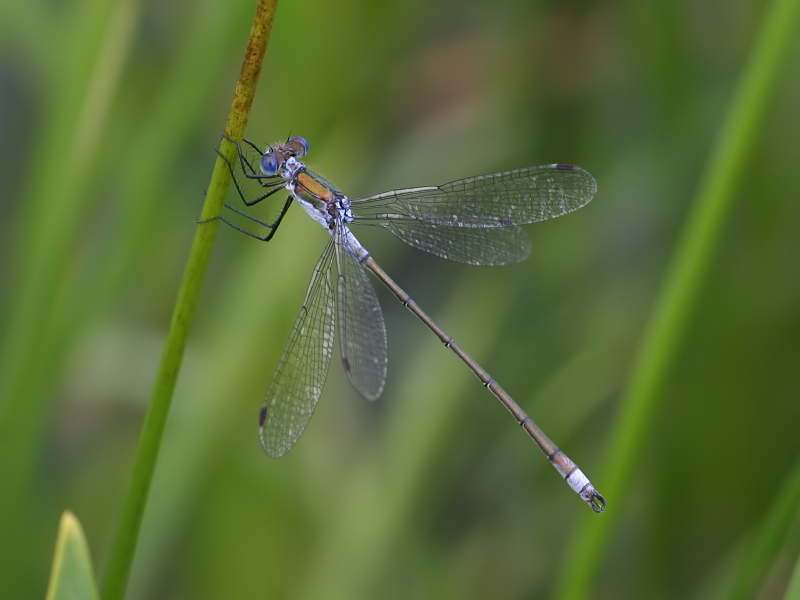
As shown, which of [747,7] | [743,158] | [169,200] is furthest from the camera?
[747,7]

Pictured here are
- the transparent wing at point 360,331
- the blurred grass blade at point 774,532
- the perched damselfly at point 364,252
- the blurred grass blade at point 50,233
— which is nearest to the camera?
the blurred grass blade at point 774,532

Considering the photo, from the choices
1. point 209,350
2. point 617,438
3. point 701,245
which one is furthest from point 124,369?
point 701,245

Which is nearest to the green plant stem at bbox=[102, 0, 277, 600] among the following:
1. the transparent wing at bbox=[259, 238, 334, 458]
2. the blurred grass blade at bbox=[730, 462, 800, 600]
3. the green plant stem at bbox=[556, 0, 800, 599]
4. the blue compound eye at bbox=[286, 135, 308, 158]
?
the transparent wing at bbox=[259, 238, 334, 458]

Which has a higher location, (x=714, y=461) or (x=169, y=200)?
Answer: (x=169, y=200)

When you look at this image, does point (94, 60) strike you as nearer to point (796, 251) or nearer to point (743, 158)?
point (743, 158)

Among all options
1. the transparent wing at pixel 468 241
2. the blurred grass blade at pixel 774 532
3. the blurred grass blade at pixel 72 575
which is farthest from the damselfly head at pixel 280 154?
the blurred grass blade at pixel 774 532

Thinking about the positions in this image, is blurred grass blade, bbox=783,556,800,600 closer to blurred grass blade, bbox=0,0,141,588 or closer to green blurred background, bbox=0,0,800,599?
green blurred background, bbox=0,0,800,599

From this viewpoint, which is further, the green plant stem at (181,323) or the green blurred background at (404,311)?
the green blurred background at (404,311)

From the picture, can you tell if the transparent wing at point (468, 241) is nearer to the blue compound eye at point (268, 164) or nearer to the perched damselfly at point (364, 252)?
the perched damselfly at point (364, 252)
